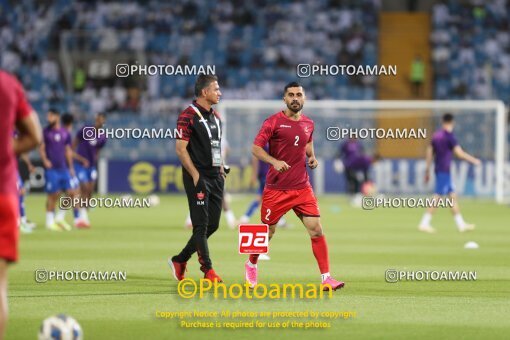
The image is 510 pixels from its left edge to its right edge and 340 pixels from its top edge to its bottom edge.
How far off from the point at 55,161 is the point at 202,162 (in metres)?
10.9

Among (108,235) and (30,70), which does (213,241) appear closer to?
(108,235)

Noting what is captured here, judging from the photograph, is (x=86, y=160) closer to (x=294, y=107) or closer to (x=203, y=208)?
(x=203, y=208)

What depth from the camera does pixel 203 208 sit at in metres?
12.8

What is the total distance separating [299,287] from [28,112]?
5.96m

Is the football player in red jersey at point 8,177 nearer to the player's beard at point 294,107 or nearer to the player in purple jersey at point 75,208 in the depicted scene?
the player's beard at point 294,107

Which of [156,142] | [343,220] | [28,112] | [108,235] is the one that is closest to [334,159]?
[156,142]

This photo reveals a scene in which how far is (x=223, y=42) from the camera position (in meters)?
44.8

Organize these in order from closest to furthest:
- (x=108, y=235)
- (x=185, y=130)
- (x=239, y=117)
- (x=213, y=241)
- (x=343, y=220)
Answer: (x=185, y=130)
(x=213, y=241)
(x=108, y=235)
(x=343, y=220)
(x=239, y=117)

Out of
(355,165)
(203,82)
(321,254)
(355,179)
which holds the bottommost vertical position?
(355,179)

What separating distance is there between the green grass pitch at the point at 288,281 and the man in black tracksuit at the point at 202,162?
68 cm

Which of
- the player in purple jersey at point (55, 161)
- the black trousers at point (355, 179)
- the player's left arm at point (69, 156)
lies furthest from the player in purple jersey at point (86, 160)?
the black trousers at point (355, 179)

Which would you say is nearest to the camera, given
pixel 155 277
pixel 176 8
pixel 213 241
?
pixel 155 277

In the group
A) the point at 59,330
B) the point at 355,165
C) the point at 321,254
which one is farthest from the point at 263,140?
the point at 355,165

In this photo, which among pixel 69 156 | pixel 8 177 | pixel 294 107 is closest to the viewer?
pixel 8 177
